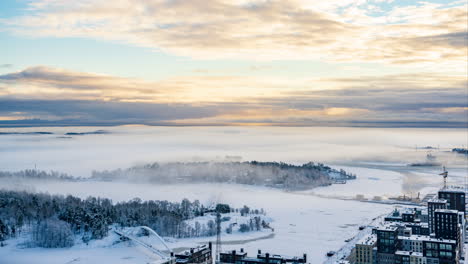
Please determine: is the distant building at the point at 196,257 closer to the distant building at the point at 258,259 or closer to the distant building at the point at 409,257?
the distant building at the point at 258,259

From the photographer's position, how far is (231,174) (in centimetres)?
7050

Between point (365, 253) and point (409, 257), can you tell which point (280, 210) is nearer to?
point (365, 253)

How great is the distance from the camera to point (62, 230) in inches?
1222

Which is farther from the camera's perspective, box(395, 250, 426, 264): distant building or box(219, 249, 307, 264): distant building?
box(395, 250, 426, 264): distant building

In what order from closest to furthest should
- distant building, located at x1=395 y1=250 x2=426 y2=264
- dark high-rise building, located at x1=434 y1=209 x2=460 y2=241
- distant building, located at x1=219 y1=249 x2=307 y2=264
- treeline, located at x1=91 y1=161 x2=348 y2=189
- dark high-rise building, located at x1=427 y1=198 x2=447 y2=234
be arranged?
distant building, located at x1=219 y1=249 x2=307 y2=264 < distant building, located at x1=395 y1=250 x2=426 y2=264 < dark high-rise building, located at x1=434 y1=209 x2=460 y2=241 < dark high-rise building, located at x1=427 y1=198 x2=447 y2=234 < treeline, located at x1=91 y1=161 x2=348 y2=189

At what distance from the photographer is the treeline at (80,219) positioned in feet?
103

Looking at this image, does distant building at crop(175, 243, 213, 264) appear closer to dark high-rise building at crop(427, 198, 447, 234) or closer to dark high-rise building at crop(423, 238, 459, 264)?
dark high-rise building at crop(423, 238, 459, 264)

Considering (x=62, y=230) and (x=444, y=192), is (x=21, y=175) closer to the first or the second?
(x=62, y=230)

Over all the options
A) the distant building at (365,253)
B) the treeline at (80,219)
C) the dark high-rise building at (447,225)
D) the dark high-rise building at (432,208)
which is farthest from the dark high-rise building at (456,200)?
the treeline at (80,219)

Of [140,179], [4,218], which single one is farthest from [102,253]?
[140,179]

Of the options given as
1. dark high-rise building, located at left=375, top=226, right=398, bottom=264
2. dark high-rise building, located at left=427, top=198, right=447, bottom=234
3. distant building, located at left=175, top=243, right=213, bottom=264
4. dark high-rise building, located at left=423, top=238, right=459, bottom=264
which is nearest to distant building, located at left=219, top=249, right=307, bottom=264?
distant building, located at left=175, top=243, right=213, bottom=264

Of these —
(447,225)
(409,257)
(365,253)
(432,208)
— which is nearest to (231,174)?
(432,208)

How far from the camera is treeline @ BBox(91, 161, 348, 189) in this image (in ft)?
214

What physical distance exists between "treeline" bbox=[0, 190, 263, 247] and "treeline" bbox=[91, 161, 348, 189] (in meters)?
24.1
